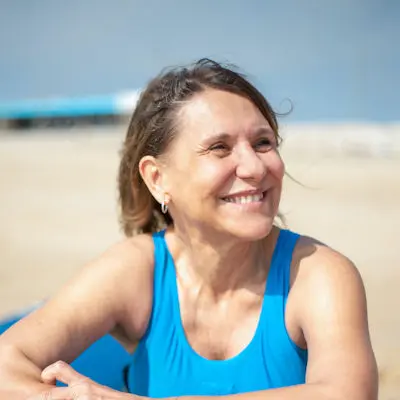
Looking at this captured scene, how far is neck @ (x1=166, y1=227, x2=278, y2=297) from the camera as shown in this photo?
216cm

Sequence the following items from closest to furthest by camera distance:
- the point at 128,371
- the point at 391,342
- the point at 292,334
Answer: the point at 292,334 → the point at 128,371 → the point at 391,342

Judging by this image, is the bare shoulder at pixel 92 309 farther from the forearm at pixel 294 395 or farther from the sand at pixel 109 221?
the sand at pixel 109 221

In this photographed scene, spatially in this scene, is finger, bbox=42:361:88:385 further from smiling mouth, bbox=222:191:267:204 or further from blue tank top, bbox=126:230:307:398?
smiling mouth, bbox=222:191:267:204

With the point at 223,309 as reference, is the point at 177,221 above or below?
above

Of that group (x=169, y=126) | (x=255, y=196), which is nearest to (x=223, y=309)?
(x=255, y=196)

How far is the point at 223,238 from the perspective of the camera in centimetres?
209

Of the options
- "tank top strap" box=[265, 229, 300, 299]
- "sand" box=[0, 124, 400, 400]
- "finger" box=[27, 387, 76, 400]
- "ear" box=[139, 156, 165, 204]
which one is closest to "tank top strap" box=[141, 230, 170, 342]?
"ear" box=[139, 156, 165, 204]

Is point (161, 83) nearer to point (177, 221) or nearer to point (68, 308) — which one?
point (177, 221)

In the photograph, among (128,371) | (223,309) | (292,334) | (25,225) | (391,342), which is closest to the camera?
(292,334)

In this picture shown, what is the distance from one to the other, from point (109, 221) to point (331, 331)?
7.85 metres

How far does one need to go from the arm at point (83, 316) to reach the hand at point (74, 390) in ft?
0.19

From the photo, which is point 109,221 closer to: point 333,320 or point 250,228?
point 250,228

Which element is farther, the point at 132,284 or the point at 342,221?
the point at 342,221

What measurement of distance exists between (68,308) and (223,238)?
23.3 inches
